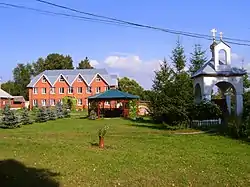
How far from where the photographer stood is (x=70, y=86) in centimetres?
7500

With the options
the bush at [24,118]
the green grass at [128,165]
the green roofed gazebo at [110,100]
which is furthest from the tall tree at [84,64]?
the green grass at [128,165]

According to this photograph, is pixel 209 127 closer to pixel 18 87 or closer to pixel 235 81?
pixel 235 81

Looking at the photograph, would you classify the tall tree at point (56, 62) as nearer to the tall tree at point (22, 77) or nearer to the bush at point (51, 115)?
the tall tree at point (22, 77)

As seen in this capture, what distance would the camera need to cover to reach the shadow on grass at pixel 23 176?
816cm

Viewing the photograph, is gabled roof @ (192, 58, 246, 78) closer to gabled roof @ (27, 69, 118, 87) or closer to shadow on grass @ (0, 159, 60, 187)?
shadow on grass @ (0, 159, 60, 187)

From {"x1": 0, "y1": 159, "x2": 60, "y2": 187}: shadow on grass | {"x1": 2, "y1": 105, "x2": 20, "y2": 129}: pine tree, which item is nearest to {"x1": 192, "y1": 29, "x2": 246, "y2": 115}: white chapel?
{"x1": 2, "y1": 105, "x2": 20, "y2": 129}: pine tree

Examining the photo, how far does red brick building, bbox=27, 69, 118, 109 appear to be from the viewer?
244 feet

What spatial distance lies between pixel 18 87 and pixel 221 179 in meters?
111

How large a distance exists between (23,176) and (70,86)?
66638 mm

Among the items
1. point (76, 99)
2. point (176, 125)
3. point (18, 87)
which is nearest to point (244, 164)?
point (176, 125)

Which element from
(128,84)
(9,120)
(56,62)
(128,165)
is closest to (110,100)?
(9,120)

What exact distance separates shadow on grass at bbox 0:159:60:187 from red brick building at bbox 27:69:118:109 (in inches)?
2491

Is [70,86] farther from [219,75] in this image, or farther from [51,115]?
[219,75]

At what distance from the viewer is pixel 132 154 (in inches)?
503
